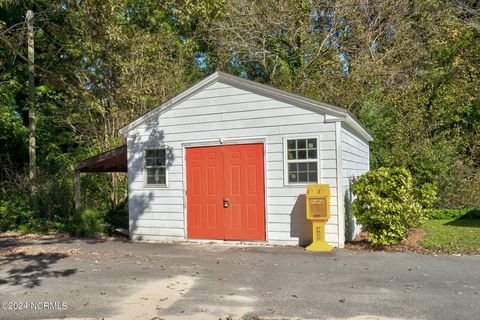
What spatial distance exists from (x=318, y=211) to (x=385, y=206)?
1.44 m

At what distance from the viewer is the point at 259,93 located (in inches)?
371

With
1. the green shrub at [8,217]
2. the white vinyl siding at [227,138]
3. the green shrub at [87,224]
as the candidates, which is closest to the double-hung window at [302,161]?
the white vinyl siding at [227,138]

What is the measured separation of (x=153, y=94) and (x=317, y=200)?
998 centimetres

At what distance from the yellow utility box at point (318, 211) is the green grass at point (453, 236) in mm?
2386

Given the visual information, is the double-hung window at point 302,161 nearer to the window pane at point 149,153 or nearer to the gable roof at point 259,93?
the gable roof at point 259,93

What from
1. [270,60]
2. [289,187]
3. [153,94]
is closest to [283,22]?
[270,60]

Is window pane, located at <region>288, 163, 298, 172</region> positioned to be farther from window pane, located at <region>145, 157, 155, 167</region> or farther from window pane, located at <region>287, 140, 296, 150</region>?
window pane, located at <region>145, 157, 155, 167</region>

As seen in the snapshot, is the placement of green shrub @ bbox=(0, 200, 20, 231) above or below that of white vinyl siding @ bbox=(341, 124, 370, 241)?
below

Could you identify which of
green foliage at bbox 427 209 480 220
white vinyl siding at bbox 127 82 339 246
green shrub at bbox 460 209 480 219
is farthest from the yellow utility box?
green shrub at bbox 460 209 480 219

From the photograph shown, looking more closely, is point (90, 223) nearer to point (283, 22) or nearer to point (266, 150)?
point (266, 150)

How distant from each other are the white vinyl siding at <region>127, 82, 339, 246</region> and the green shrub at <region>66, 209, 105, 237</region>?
5.03 feet

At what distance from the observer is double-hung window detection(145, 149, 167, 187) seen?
10.4m

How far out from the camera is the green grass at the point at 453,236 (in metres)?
8.65

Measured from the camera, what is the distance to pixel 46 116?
1966 cm
